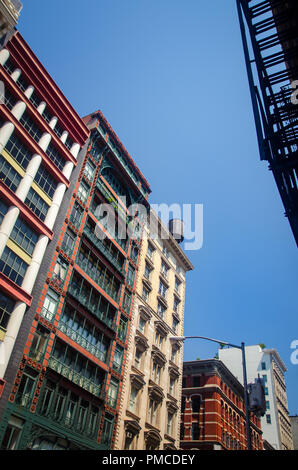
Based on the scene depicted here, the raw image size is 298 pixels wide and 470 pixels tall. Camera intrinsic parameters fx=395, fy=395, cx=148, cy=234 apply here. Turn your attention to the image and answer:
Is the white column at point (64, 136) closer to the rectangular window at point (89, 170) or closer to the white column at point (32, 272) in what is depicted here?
the white column at point (32, 272)

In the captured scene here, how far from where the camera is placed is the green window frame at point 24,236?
26.7 m

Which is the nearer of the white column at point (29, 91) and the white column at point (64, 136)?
the white column at point (29, 91)

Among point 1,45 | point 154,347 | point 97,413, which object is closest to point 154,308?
point 154,347

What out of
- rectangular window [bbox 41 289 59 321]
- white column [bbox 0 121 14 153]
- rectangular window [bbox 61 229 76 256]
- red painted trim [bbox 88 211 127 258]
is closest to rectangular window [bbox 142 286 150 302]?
red painted trim [bbox 88 211 127 258]

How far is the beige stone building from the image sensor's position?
111 feet

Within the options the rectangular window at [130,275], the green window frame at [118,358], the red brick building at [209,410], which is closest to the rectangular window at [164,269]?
the rectangular window at [130,275]

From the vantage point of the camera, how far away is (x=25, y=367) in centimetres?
2402

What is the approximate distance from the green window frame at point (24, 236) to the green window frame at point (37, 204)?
1.49 m

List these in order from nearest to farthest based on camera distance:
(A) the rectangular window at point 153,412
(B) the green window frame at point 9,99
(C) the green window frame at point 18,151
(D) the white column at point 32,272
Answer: (D) the white column at point 32,272
(C) the green window frame at point 18,151
(B) the green window frame at point 9,99
(A) the rectangular window at point 153,412

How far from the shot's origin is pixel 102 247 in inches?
1396

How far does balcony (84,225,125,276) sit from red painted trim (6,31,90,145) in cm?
841

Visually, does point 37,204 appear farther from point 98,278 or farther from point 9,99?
point 98,278

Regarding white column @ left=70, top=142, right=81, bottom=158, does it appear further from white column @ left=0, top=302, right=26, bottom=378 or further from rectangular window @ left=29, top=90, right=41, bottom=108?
white column @ left=0, top=302, right=26, bottom=378

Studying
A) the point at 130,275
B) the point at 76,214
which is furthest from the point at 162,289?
the point at 76,214
